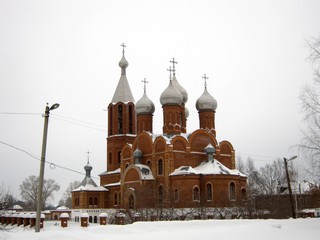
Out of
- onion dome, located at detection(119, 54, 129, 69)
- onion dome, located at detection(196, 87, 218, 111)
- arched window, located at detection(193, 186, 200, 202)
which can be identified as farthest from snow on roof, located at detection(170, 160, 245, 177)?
onion dome, located at detection(119, 54, 129, 69)

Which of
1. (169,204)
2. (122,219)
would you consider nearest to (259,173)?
(169,204)

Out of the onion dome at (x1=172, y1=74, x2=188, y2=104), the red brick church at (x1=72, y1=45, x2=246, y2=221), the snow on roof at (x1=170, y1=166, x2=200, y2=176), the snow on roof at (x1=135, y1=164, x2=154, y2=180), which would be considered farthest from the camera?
the onion dome at (x1=172, y1=74, x2=188, y2=104)

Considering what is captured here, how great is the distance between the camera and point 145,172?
3797cm

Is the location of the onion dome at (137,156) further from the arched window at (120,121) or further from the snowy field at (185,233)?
the snowy field at (185,233)

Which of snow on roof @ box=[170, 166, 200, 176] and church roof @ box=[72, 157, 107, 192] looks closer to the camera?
snow on roof @ box=[170, 166, 200, 176]

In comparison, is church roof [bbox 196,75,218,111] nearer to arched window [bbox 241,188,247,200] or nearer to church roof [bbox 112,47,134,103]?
church roof [bbox 112,47,134,103]

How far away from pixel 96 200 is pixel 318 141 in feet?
106

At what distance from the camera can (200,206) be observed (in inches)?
1308

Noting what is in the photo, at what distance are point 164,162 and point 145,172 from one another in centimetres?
204

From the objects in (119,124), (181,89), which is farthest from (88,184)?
(181,89)

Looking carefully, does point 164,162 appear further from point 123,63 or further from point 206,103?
point 123,63

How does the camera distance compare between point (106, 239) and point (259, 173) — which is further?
point (259, 173)

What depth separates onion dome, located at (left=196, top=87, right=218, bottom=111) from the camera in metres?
42.9

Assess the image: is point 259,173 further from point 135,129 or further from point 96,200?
point 96,200
